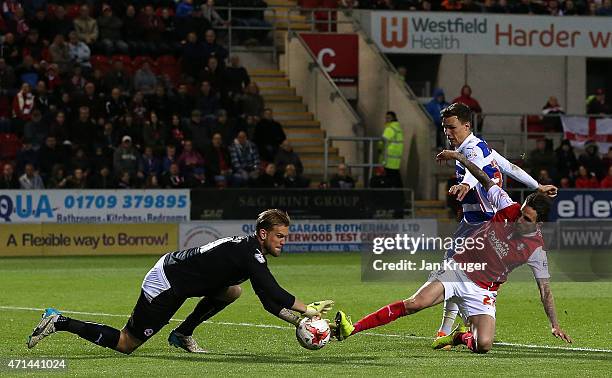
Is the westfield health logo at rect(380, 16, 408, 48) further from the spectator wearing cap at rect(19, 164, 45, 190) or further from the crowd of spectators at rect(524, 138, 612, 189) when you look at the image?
the spectator wearing cap at rect(19, 164, 45, 190)

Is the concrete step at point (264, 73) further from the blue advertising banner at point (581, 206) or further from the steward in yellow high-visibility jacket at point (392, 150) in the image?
the blue advertising banner at point (581, 206)

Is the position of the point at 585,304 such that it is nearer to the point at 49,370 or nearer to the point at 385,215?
the point at 49,370

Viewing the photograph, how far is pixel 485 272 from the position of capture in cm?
1258

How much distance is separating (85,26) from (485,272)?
857 inches

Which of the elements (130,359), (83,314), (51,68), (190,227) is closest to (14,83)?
(51,68)

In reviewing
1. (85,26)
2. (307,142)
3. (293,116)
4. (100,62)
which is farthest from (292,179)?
(85,26)

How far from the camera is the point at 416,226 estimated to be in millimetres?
30734

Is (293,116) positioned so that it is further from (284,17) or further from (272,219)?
(272,219)

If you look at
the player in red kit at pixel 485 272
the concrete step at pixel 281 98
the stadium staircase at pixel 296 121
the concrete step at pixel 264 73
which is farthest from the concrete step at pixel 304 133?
the player in red kit at pixel 485 272

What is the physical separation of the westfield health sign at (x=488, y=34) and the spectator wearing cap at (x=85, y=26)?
777 centimetres

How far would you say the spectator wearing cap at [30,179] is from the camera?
94.7 ft

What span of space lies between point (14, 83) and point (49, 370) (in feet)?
68.9

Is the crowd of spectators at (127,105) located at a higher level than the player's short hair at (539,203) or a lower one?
higher

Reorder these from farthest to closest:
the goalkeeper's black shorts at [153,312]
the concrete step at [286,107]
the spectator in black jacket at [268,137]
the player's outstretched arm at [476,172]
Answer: the concrete step at [286,107] → the spectator in black jacket at [268,137] → the player's outstretched arm at [476,172] → the goalkeeper's black shorts at [153,312]
